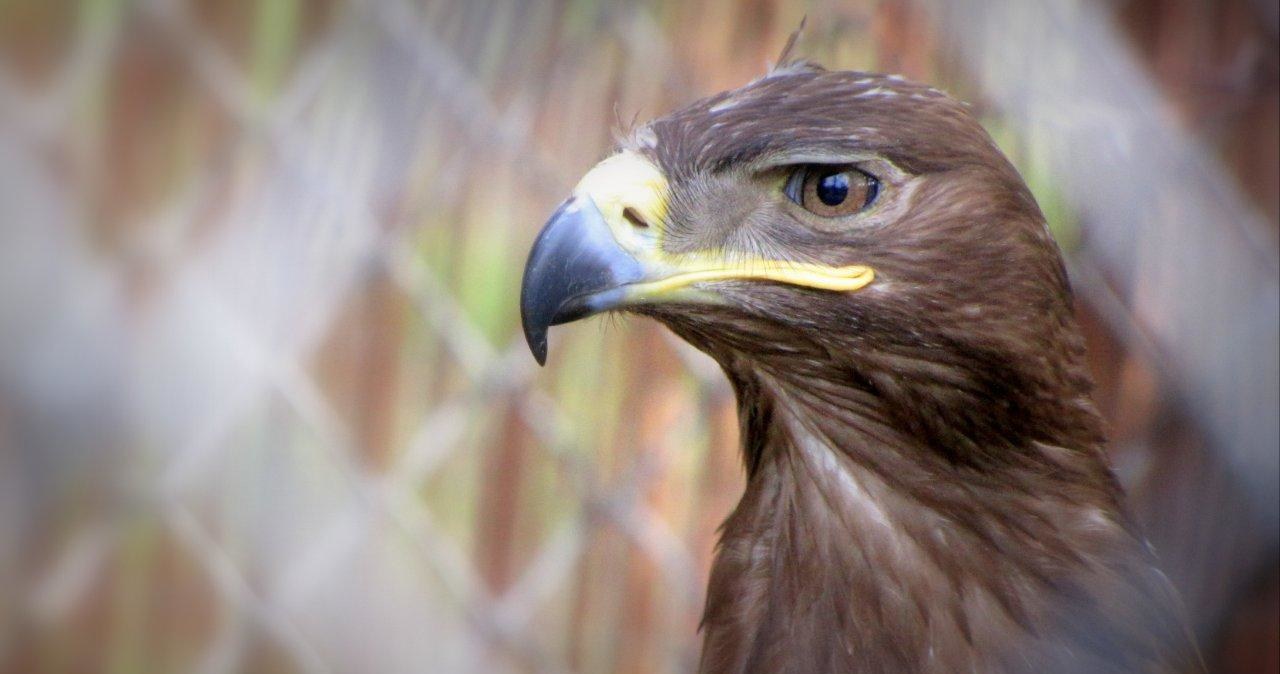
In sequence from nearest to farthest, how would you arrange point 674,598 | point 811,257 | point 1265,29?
point 811,257 → point 1265,29 → point 674,598

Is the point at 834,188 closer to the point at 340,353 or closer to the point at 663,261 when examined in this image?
the point at 663,261

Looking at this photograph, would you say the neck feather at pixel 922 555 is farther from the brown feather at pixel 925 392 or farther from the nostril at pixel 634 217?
the nostril at pixel 634 217

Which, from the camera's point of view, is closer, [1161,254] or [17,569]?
[1161,254]

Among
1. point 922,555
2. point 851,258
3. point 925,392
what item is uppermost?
point 851,258

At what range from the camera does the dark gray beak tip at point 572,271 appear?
4.46 ft

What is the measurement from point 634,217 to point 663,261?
6 centimetres

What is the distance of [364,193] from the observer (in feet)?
8.17

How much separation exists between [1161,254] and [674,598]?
1023 mm

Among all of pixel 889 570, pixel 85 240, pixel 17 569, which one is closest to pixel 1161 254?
pixel 889 570

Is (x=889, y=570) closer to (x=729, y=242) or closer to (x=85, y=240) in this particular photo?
(x=729, y=242)

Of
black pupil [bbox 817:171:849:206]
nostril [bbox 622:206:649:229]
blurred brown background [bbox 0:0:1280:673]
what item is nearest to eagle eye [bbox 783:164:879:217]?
black pupil [bbox 817:171:849:206]

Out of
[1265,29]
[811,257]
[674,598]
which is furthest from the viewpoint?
[674,598]

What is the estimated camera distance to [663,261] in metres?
1.40

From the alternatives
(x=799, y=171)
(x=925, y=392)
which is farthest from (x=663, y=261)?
(x=925, y=392)
